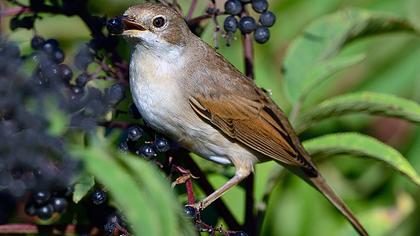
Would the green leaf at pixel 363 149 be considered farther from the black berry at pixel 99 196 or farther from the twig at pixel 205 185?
the black berry at pixel 99 196

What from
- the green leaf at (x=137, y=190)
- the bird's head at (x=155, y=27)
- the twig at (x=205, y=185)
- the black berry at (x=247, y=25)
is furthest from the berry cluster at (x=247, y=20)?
the green leaf at (x=137, y=190)

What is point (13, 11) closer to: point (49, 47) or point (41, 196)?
point (49, 47)

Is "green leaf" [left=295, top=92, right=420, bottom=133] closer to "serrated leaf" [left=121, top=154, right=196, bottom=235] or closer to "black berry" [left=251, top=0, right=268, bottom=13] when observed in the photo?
"black berry" [left=251, top=0, right=268, bottom=13]

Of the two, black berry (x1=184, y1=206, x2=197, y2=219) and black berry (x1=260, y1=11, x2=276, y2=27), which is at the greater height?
black berry (x1=260, y1=11, x2=276, y2=27)

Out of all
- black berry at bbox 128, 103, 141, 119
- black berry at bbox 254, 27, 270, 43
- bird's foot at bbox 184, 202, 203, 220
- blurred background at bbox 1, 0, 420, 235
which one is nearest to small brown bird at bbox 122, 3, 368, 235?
black berry at bbox 128, 103, 141, 119

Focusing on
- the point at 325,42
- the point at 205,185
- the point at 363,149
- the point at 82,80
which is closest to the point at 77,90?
the point at 82,80

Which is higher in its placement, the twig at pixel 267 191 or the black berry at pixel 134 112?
the black berry at pixel 134 112
